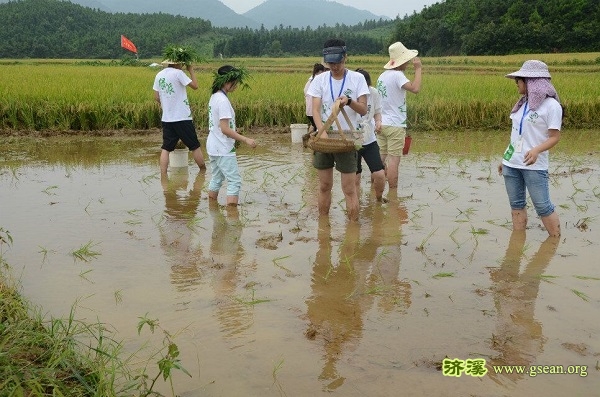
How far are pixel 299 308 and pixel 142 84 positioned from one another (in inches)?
A: 490

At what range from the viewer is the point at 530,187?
5086mm

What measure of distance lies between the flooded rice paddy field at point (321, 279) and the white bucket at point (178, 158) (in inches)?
28.5

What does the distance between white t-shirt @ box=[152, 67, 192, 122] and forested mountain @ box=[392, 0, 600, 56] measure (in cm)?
4791

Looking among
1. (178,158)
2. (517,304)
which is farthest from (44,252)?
(178,158)

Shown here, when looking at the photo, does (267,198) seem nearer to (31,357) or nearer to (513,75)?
(513,75)

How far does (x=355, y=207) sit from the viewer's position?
5.77 m

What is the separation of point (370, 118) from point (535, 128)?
5.29 feet

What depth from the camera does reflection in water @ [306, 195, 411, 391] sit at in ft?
11.5

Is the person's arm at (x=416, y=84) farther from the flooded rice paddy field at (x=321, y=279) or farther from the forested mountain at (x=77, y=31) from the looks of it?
the forested mountain at (x=77, y=31)

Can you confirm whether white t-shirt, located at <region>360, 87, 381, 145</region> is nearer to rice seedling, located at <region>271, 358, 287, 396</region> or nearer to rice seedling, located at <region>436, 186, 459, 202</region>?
rice seedling, located at <region>436, 186, 459, 202</region>

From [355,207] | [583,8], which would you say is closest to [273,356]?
[355,207]

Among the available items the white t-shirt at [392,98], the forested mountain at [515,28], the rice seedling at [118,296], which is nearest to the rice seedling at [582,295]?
the rice seedling at [118,296]

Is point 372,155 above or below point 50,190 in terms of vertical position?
above

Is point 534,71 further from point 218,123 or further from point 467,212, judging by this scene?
point 218,123
